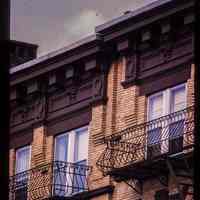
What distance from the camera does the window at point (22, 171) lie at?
3304 centimetres

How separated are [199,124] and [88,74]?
23260 millimetres

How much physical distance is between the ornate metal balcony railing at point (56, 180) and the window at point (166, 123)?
3.35 metres

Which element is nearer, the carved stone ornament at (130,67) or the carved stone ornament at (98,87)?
the carved stone ornament at (130,67)

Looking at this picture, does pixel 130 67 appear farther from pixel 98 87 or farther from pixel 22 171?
pixel 22 171

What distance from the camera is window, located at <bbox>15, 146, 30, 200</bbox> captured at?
33.0m

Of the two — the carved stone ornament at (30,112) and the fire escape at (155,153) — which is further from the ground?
the carved stone ornament at (30,112)

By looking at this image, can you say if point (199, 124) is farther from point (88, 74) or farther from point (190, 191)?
point (88, 74)

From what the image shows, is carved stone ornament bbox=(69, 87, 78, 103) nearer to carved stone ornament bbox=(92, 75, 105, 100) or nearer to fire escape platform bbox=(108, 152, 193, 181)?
carved stone ornament bbox=(92, 75, 105, 100)

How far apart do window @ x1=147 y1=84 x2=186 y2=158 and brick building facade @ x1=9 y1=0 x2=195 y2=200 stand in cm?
3

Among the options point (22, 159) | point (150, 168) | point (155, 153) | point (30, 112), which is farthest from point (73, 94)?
point (150, 168)

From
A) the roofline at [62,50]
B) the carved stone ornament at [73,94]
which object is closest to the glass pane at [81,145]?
the carved stone ornament at [73,94]

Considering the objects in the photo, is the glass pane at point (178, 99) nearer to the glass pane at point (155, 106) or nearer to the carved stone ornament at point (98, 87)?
the glass pane at point (155, 106)

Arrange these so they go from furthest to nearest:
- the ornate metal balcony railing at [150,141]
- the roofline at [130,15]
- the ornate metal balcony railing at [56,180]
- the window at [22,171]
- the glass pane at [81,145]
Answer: the window at [22,171] → the glass pane at [81,145] → the ornate metal balcony railing at [56,180] → the roofline at [130,15] → the ornate metal balcony railing at [150,141]

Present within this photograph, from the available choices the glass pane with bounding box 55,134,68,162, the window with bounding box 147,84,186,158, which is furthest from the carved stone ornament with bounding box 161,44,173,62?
the glass pane with bounding box 55,134,68,162
